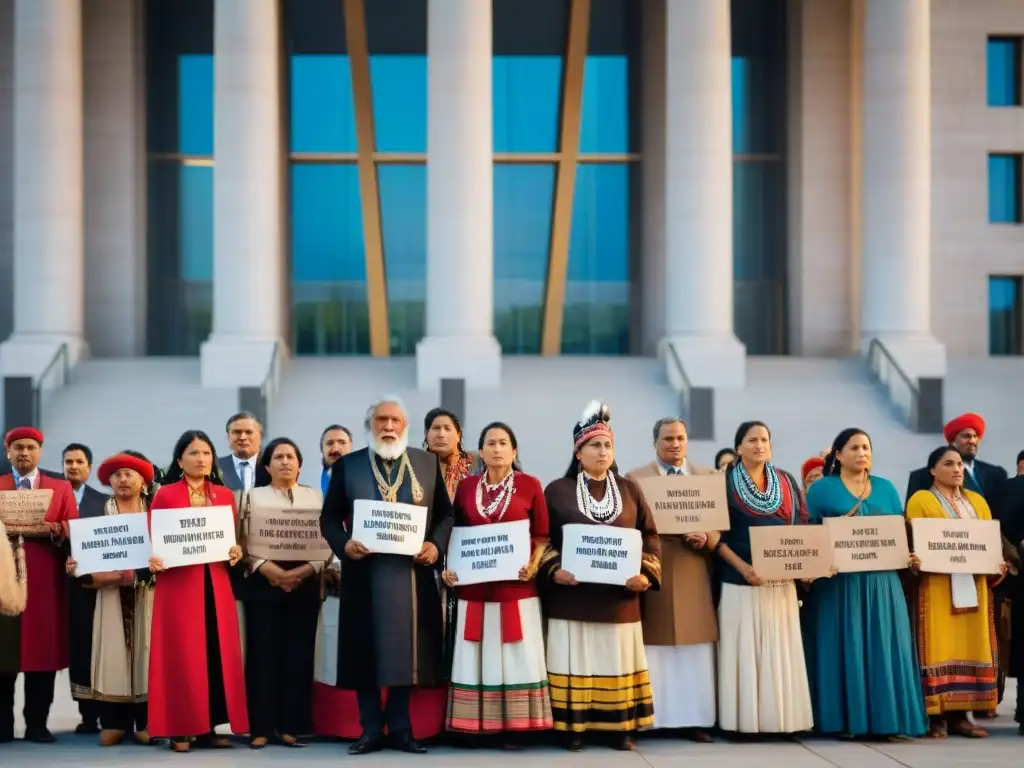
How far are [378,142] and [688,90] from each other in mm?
11960

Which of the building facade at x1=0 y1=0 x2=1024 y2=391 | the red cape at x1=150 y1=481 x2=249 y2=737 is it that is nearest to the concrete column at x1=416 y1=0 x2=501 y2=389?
the building facade at x1=0 y1=0 x2=1024 y2=391

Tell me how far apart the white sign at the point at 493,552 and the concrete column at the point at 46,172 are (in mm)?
23360

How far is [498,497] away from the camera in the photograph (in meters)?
12.1

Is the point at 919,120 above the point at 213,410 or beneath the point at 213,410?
above

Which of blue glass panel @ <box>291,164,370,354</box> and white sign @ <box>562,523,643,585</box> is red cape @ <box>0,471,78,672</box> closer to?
white sign @ <box>562,523,643,585</box>

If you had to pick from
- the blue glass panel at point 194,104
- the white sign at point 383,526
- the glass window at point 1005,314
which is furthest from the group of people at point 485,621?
the blue glass panel at point 194,104

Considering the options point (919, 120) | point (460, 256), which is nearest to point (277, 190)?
point (460, 256)

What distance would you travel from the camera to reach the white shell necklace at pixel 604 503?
39.9ft

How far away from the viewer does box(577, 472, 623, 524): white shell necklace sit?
12.2 meters

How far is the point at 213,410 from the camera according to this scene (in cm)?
3094

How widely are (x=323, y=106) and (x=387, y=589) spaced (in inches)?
1282

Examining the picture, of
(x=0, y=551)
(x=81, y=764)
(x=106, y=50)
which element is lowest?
(x=81, y=764)

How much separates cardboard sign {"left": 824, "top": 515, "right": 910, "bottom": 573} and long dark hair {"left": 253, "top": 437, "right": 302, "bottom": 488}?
13.2 feet

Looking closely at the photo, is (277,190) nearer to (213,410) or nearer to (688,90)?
(213,410)
